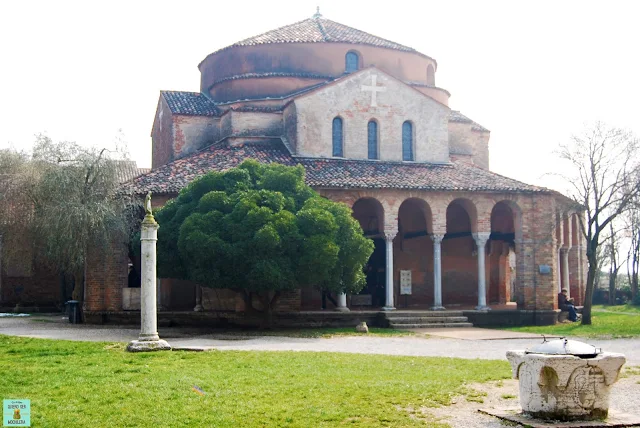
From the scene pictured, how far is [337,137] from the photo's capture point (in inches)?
1232

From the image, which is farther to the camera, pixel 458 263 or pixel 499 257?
pixel 499 257

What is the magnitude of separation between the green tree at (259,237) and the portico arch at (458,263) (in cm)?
927

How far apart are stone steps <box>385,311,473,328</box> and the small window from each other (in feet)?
23.4

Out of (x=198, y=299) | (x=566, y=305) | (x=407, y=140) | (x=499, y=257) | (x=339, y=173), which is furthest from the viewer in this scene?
(x=499, y=257)

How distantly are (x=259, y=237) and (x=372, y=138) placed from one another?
1093 centimetres

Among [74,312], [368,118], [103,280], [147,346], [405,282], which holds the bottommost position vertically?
[147,346]

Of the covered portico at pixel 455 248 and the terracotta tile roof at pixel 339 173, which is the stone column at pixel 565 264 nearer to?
the covered portico at pixel 455 248

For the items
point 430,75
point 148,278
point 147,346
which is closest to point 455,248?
point 430,75

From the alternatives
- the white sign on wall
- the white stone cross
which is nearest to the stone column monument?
A: the white stone cross

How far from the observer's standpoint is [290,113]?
3116cm

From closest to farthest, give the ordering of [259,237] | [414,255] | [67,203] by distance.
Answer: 1. [259,237]
2. [67,203]
3. [414,255]

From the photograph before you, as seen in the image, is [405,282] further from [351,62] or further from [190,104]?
→ [190,104]

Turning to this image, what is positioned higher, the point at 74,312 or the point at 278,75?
the point at 278,75

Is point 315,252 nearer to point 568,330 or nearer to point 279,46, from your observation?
point 568,330
